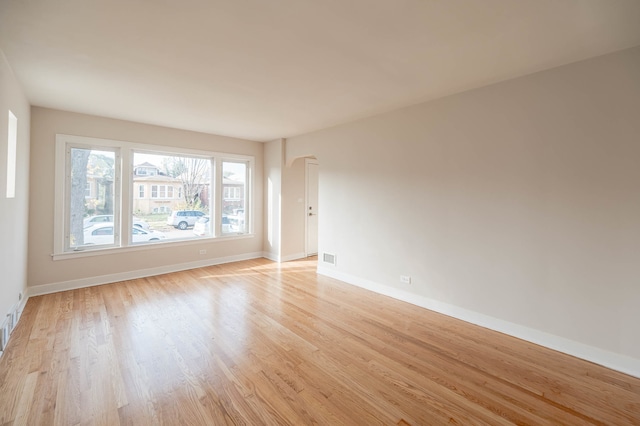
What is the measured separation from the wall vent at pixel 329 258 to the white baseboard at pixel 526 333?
81cm

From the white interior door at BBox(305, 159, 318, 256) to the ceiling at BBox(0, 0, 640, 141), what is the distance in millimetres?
2896

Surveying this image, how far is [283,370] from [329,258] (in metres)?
2.86

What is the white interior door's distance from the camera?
6543 mm

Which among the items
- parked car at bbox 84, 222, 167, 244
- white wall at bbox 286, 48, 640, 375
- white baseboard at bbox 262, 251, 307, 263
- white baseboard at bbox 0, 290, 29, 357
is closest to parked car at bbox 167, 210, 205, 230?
parked car at bbox 84, 222, 167, 244

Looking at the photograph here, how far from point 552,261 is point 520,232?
→ 0.38 metres

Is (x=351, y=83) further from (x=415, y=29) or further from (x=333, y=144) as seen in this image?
(x=333, y=144)

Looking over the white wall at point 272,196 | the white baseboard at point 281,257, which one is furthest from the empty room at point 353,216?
the white baseboard at point 281,257

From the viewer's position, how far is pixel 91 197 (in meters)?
4.42

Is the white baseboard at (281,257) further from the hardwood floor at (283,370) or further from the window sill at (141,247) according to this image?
the hardwood floor at (283,370)

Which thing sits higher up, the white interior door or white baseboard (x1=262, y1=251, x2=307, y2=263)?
the white interior door

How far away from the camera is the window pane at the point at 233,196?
5.98 meters

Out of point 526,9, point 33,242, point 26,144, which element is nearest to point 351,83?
point 526,9

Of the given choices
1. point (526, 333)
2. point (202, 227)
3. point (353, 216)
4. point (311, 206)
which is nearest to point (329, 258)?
point (353, 216)

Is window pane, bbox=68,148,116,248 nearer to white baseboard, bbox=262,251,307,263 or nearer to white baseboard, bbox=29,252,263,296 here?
white baseboard, bbox=29,252,263,296
